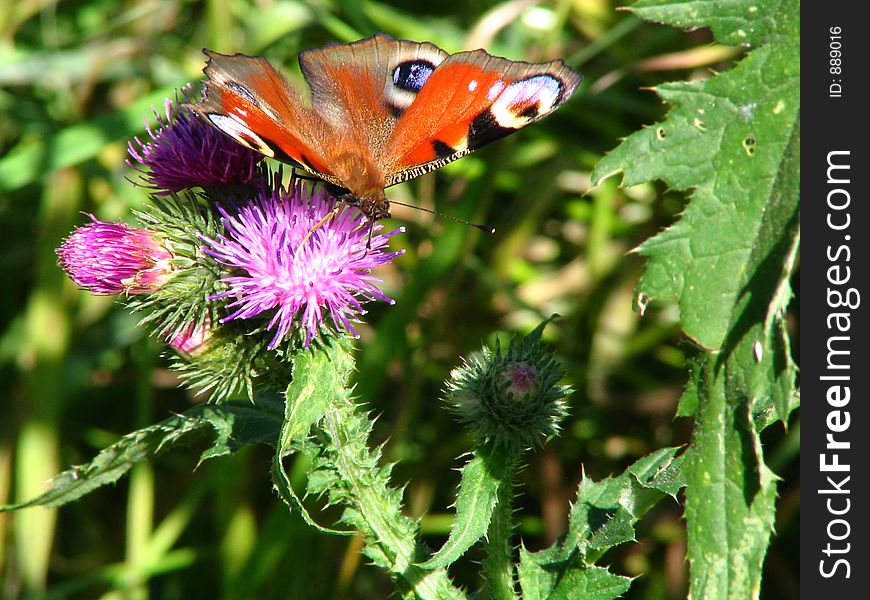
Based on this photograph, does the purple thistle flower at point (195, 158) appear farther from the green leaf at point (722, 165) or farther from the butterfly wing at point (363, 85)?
the green leaf at point (722, 165)

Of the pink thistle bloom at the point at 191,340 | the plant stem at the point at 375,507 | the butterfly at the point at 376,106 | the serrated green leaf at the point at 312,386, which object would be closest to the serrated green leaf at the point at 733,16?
the butterfly at the point at 376,106

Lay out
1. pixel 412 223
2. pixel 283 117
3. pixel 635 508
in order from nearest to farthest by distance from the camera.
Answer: pixel 635 508, pixel 283 117, pixel 412 223

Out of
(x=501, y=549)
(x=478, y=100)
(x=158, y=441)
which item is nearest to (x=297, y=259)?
(x=158, y=441)

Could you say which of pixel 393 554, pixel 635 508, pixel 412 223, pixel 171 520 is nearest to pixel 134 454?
pixel 393 554

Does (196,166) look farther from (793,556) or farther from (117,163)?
(793,556)

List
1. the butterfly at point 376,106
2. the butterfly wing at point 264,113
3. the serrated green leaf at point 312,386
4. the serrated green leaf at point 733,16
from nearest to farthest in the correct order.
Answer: the serrated green leaf at point 312,386
the serrated green leaf at point 733,16
the butterfly wing at point 264,113
the butterfly at point 376,106

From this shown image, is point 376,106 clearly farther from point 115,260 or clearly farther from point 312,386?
point 312,386

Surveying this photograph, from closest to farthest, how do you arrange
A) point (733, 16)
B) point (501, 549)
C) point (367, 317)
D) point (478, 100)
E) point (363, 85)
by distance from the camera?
point (733, 16)
point (501, 549)
point (478, 100)
point (363, 85)
point (367, 317)
